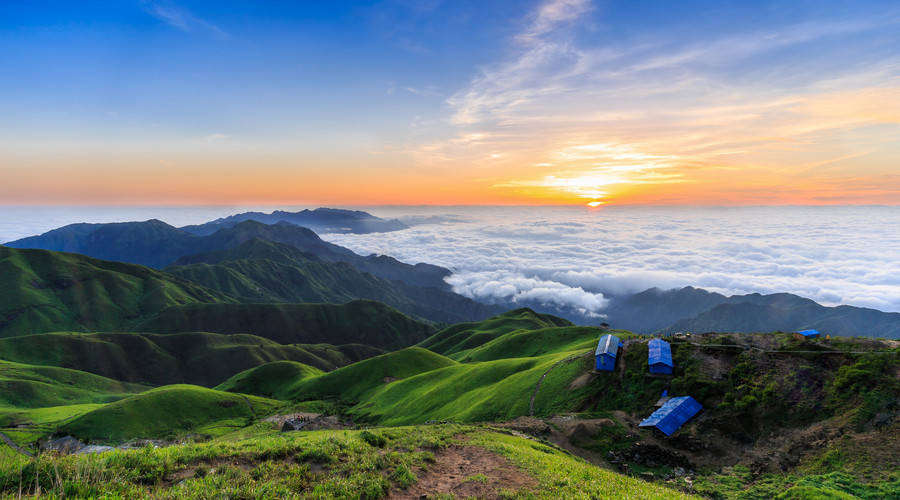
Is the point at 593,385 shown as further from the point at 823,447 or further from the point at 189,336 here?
the point at 189,336

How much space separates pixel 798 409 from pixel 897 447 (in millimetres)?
7213

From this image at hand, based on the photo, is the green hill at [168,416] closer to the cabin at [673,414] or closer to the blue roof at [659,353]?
the cabin at [673,414]

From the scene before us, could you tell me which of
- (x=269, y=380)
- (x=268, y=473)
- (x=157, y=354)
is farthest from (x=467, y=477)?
(x=157, y=354)

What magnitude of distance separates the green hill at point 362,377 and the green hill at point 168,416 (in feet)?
38.4

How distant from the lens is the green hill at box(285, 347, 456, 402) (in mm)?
96650

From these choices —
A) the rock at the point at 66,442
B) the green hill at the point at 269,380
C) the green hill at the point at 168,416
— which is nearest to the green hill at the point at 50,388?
the green hill at the point at 269,380

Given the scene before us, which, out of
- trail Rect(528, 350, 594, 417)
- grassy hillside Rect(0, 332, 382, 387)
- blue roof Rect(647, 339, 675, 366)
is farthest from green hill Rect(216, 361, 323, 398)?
blue roof Rect(647, 339, 675, 366)

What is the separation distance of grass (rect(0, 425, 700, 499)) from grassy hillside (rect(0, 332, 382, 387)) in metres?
177

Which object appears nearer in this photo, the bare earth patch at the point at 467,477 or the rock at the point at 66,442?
the bare earth patch at the point at 467,477

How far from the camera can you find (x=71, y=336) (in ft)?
511

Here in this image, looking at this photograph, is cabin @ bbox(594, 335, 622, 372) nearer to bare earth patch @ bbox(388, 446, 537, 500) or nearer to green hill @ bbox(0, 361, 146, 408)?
bare earth patch @ bbox(388, 446, 537, 500)

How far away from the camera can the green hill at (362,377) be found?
9665 centimetres

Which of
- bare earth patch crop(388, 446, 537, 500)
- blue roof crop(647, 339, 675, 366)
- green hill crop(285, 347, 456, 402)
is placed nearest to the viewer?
bare earth patch crop(388, 446, 537, 500)

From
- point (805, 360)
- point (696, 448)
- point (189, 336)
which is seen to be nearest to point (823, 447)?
point (696, 448)
